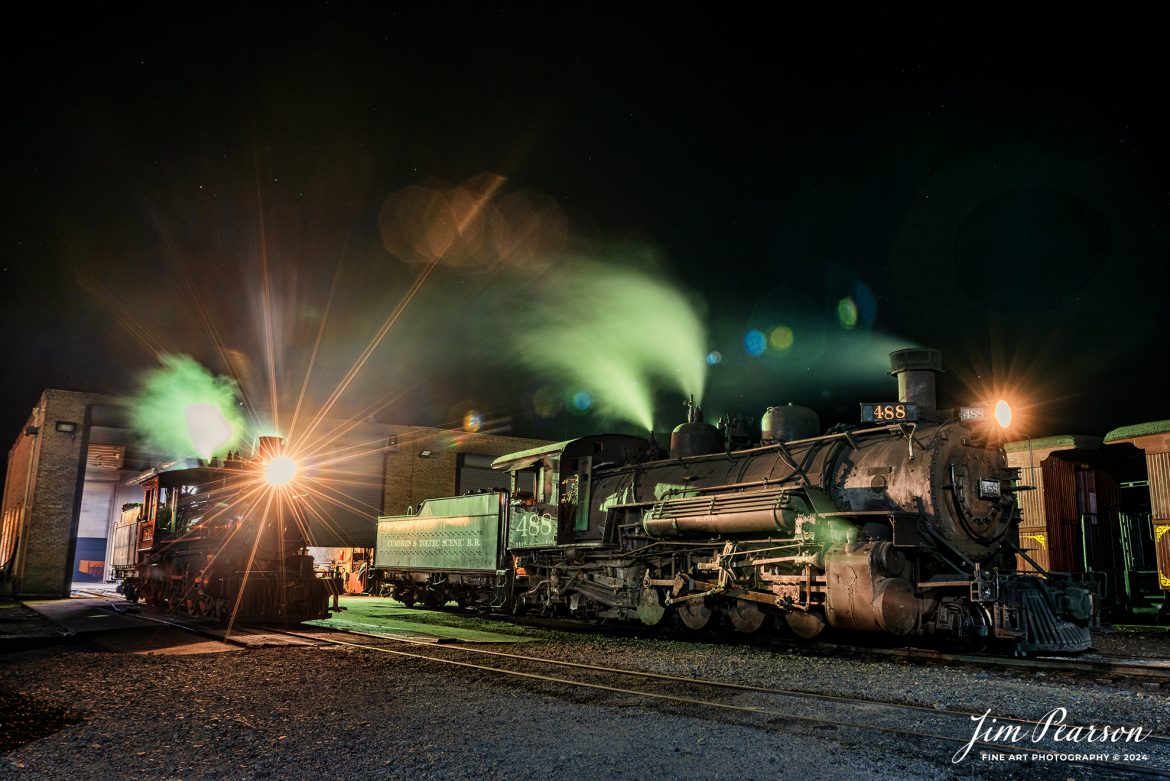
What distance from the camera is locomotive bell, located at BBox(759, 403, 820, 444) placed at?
41.5 feet

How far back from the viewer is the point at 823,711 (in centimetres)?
649

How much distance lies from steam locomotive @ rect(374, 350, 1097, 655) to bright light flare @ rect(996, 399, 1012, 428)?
478 mm

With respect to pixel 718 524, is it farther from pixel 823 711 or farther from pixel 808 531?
pixel 823 711

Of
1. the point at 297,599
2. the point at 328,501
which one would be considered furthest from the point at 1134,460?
the point at 328,501

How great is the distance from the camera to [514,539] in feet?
54.0

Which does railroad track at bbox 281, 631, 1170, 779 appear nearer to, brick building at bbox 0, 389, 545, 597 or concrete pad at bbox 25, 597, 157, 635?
concrete pad at bbox 25, 597, 157, 635

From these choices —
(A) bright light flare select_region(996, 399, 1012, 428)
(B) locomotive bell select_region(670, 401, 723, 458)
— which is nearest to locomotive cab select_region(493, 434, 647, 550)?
(B) locomotive bell select_region(670, 401, 723, 458)

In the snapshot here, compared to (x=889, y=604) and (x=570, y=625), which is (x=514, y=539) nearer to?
(x=570, y=625)

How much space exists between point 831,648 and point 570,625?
5.66 metres

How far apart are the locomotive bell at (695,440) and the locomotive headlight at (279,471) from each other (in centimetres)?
834

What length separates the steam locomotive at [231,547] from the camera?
15.3 m

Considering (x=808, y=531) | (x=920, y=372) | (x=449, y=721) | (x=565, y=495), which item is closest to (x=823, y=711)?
(x=449, y=721)

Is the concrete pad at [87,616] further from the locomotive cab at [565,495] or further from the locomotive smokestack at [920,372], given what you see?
the locomotive smokestack at [920,372]

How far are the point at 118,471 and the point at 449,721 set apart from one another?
4426cm
